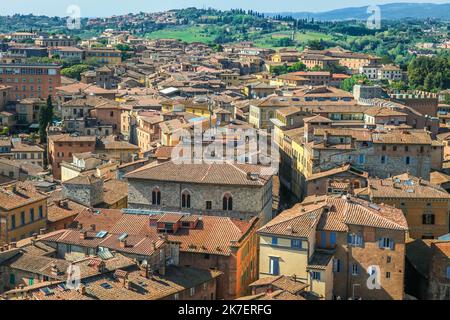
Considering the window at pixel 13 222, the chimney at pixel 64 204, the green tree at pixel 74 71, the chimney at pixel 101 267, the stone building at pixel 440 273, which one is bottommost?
the stone building at pixel 440 273

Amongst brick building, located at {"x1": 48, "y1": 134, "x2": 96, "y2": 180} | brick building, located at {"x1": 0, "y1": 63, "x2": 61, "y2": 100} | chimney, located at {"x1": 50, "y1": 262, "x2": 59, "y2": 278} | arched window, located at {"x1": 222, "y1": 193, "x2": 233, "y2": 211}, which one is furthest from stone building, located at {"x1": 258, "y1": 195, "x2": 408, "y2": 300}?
brick building, located at {"x1": 0, "y1": 63, "x2": 61, "y2": 100}

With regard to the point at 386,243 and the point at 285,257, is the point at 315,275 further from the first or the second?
the point at 386,243

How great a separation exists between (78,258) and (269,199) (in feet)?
43.7

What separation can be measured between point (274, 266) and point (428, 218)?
12695mm

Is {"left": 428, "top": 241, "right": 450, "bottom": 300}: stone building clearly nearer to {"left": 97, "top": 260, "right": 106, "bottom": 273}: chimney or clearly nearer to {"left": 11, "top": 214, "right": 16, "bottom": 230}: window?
{"left": 97, "top": 260, "right": 106, "bottom": 273}: chimney

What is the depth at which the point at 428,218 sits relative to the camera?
135 ft

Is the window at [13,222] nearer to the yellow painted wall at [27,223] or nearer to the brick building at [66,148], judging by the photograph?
the yellow painted wall at [27,223]

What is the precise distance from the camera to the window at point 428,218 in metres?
41.0

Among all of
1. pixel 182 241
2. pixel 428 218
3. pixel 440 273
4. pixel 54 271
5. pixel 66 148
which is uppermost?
pixel 54 271

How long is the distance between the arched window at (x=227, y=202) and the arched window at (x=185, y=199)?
190 cm

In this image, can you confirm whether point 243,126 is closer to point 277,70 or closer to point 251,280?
point 251,280

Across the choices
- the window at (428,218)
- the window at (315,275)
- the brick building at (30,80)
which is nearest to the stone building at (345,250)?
the window at (315,275)

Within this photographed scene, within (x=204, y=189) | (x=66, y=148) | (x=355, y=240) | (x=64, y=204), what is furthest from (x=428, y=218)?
(x=66, y=148)
